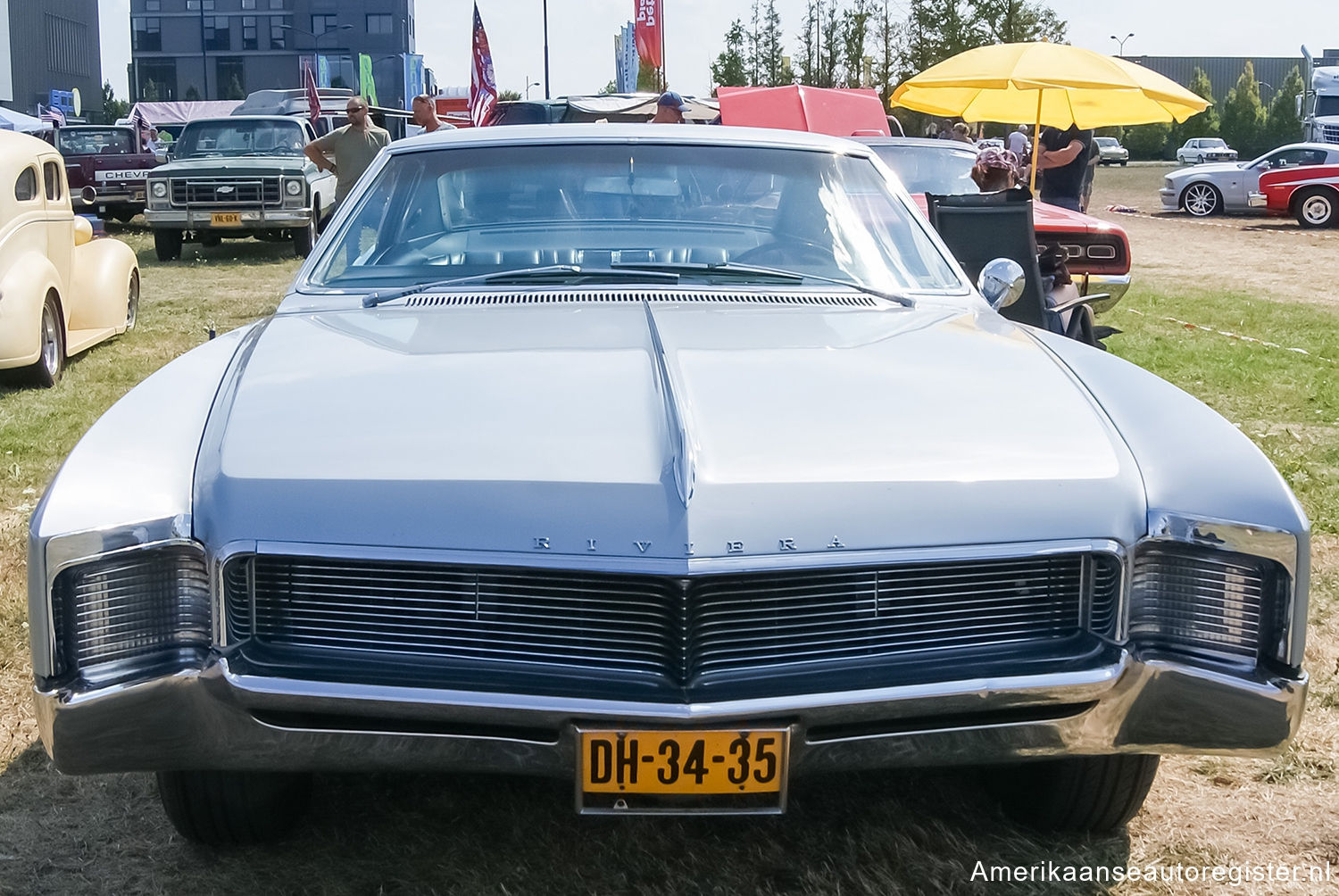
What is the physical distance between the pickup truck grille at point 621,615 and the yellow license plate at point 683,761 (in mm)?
98

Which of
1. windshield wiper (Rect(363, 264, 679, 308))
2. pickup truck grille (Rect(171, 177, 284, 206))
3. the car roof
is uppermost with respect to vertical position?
pickup truck grille (Rect(171, 177, 284, 206))

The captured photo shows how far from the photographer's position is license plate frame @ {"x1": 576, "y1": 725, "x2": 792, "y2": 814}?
2156mm

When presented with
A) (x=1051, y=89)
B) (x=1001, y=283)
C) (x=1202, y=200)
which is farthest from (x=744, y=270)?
(x=1202, y=200)

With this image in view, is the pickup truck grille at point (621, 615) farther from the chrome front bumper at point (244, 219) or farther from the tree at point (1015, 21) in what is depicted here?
the tree at point (1015, 21)

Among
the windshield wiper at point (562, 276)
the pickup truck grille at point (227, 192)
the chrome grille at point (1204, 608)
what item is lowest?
the chrome grille at point (1204, 608)

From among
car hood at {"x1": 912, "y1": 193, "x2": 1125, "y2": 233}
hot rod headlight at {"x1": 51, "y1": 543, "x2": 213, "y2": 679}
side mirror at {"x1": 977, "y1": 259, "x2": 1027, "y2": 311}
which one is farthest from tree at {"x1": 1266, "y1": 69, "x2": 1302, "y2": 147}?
hot rod headlight at {"x1": 51, "y1": 543, "x2": 213, "y2": 679}

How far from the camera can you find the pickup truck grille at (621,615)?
2.20 m

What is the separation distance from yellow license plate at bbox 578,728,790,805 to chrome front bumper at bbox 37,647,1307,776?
22mm

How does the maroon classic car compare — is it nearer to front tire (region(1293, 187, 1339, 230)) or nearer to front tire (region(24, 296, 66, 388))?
front tire (region(24, 296, 66, 388))

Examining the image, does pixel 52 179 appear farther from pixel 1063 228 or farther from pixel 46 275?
pixel 1063 228

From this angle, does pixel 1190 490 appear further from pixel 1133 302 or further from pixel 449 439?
pixel 1133 302

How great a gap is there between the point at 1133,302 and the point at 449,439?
10.8m

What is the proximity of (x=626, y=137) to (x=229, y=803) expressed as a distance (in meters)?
1.99

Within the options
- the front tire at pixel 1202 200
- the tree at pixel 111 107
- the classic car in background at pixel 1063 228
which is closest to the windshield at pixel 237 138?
the classic car in background at pixel 1063 228
